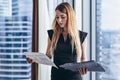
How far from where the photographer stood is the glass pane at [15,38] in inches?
111

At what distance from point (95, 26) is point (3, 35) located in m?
1.26

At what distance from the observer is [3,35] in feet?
9.24

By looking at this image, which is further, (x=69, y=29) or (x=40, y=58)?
(x=69, y=29)

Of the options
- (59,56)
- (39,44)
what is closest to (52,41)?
(59,56)

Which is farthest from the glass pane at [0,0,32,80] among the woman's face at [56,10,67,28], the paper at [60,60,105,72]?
the paper at [60,60,105,72]

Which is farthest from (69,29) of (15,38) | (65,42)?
(15,38)

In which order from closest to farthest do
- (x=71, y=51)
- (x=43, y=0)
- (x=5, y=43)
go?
(x=71, y=51)
(x=43, y=0)
(x=5, y=43)

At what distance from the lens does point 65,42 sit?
2258mm

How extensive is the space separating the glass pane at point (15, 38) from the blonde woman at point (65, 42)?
606 millimetres

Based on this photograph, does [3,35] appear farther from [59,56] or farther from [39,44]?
[59,56]

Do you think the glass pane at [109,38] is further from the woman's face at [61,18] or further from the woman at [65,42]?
the woman's face at [61,18]

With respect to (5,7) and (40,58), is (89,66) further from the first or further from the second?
(5,7)

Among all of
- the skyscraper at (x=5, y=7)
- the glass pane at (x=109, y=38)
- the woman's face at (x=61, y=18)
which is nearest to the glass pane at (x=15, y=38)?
the skyscraper at (x=5, y=7)

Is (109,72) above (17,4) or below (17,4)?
below
